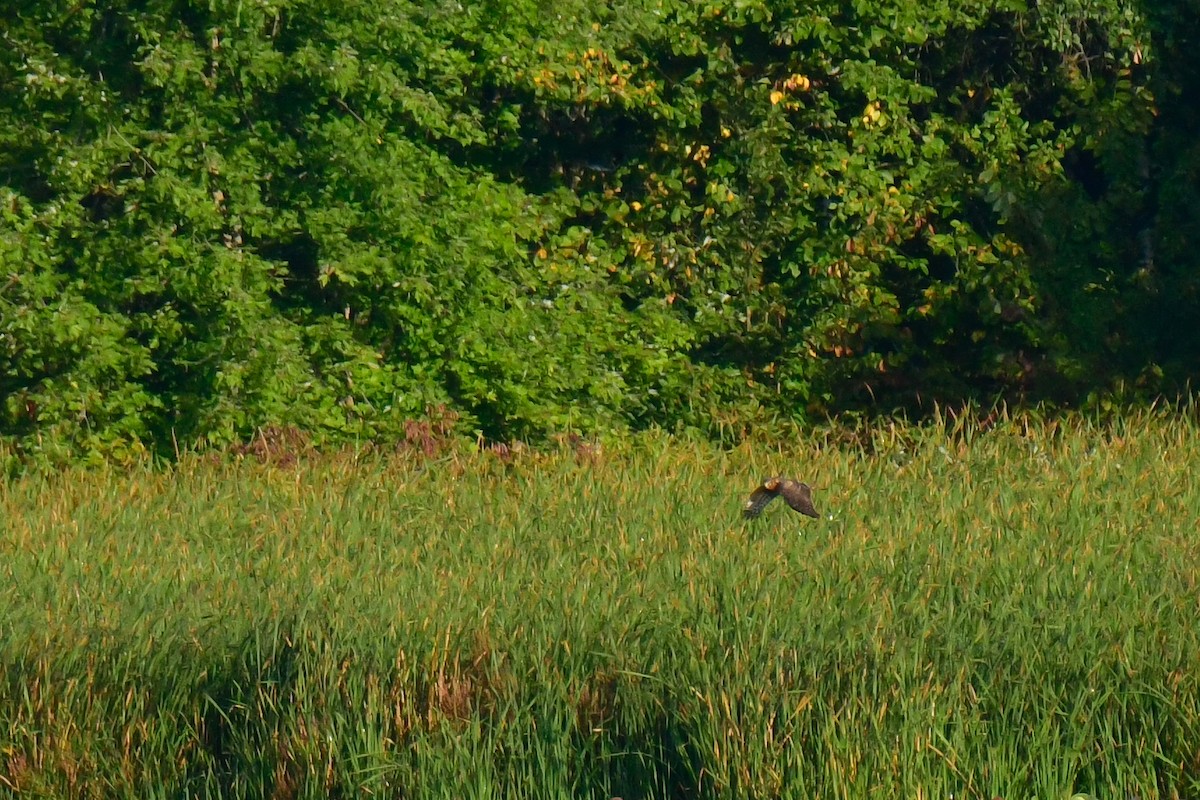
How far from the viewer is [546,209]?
8133 millimetres

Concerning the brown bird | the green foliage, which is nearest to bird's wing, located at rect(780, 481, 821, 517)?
the brown bird

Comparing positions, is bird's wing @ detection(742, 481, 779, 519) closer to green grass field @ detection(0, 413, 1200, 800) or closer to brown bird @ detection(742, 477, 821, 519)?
brown bird @ detection(742, 477, 821, 519)

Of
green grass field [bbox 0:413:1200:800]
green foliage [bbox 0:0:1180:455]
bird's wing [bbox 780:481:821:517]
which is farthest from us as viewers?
green foliage [bbox 0:0:1180:455]

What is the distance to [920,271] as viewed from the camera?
842 cm

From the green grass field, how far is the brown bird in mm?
93

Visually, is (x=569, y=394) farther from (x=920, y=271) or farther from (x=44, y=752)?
(x=44, y=752)

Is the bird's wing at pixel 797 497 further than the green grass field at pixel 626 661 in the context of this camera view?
Yes

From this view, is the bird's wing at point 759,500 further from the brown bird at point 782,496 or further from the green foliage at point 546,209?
the green foliage at point 546,209

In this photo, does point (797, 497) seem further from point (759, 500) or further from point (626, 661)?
point (626, 661)

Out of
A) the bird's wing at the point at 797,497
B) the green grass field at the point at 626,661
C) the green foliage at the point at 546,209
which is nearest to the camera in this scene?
the green grass field at the point at 626,661

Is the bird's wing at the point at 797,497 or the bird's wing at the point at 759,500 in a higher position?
the bird's wing at the point at 797,497

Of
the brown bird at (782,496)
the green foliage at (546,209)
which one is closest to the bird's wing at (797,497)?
the brown bird at (782,496)

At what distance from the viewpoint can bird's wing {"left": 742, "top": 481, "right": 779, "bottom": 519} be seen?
5.52 metres

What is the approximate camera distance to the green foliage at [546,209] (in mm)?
7449
